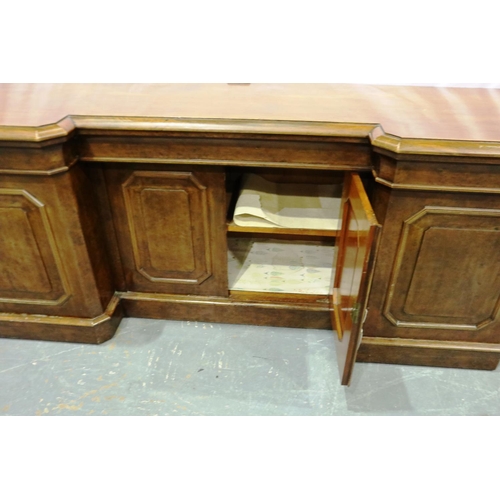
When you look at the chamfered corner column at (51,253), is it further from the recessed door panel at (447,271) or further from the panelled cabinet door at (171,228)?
the recessed door panel at (447,271)

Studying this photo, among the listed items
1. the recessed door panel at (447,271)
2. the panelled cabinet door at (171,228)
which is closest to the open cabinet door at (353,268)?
the recessed door panel at (447,271)

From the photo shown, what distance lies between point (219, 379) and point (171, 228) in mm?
636

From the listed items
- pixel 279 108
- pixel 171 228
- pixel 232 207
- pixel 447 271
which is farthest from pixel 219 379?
pixel 279 108

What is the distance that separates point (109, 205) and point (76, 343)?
2.13ft

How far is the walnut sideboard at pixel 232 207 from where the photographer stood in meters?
1.33

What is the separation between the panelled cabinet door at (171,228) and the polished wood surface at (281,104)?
0.24 metres

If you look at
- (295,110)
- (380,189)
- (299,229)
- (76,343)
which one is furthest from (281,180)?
(76,343)

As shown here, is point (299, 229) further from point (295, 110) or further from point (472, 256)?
point (472, 256)

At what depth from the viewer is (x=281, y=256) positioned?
7.02ft

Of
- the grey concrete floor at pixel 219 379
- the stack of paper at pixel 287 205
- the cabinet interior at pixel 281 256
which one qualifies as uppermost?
the stack of paper at pixel 287 205

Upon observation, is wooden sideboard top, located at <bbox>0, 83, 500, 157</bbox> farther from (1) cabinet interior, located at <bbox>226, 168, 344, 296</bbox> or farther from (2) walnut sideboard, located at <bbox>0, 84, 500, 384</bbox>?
(1) cabinet interior, located at <bbox>226, 168, 344, 296</bbox>

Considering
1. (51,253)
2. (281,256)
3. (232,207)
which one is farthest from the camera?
(281,256)

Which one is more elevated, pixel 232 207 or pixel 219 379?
pixel 232 207

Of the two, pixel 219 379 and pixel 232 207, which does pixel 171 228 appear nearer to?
pixel 232 207
